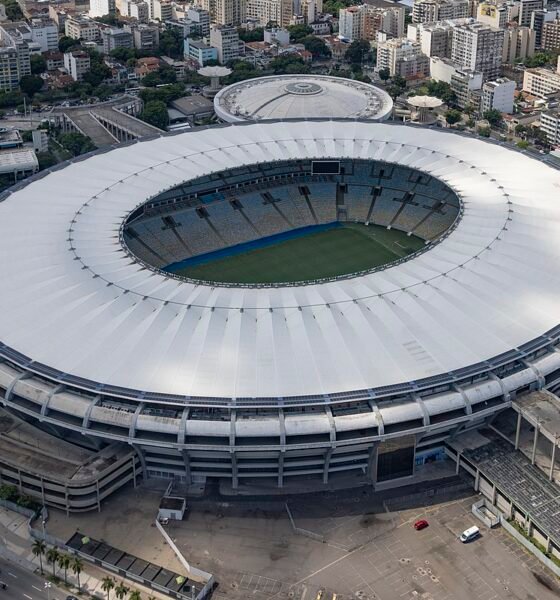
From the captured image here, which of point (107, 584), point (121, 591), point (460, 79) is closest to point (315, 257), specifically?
point (107, 584)

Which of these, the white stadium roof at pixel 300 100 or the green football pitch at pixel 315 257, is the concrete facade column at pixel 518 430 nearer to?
the green football pitch at pixel 315 257

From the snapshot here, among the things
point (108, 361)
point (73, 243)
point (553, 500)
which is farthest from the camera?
point (73, 243)

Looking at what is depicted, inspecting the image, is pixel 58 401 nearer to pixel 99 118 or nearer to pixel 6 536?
pixel 6 536

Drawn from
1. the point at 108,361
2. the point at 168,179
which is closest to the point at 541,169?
the point at 168,179

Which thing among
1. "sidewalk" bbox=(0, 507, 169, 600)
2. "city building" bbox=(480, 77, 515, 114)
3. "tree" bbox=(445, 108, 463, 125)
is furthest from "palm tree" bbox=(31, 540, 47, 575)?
"city building" bbox=(480, 77, 515, 114)

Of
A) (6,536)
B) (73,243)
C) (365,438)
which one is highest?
(73,243)

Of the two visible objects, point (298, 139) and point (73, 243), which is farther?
point (298, 139)

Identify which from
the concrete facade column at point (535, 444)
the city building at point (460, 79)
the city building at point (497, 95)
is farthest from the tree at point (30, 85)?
the concrete facade column at point (535, 444)

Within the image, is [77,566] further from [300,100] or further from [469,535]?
[300,100]
